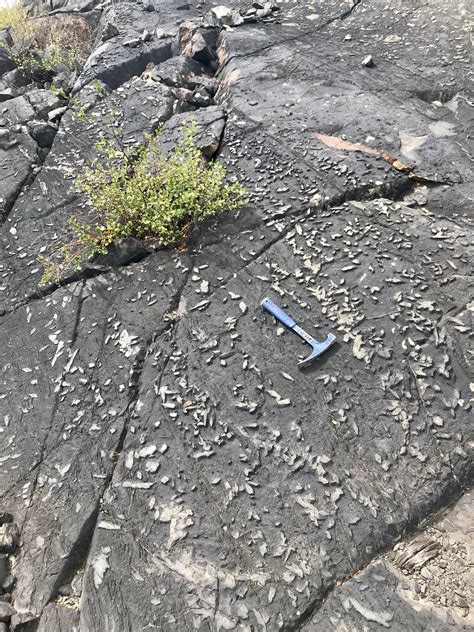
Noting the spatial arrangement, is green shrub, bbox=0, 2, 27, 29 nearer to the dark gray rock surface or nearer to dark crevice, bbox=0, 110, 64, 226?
dark crevice, bbox=0, 110, 64, 226

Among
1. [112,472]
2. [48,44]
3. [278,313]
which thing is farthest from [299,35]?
[112,472]

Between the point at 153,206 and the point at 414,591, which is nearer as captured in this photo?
the point at 414,591

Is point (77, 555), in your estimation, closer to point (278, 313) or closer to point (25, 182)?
point (278, 313)

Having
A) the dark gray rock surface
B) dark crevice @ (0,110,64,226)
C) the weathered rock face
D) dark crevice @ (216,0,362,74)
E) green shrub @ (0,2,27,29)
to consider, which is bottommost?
the dark gray rock surface

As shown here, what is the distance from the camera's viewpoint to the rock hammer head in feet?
11.2

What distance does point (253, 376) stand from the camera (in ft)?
11.4

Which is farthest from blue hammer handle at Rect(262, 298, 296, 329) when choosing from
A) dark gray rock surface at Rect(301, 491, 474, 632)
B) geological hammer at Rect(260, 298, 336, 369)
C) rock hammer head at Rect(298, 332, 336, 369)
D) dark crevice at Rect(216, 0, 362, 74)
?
dark crevice at Rect(216, 0, 362, 74)

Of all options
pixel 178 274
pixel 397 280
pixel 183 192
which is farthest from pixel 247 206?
pixel 397 280

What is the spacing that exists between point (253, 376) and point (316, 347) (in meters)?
0.51

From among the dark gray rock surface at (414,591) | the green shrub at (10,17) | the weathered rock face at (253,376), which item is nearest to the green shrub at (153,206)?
the weathered rock face at (253,376)

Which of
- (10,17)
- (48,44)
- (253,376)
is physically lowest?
(253,376)

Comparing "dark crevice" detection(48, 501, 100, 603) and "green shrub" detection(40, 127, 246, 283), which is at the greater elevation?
"green shrub" detection(40, 127, 246, 283)

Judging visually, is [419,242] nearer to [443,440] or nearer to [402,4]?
[443,440]

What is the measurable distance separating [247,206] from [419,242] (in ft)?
5.12
